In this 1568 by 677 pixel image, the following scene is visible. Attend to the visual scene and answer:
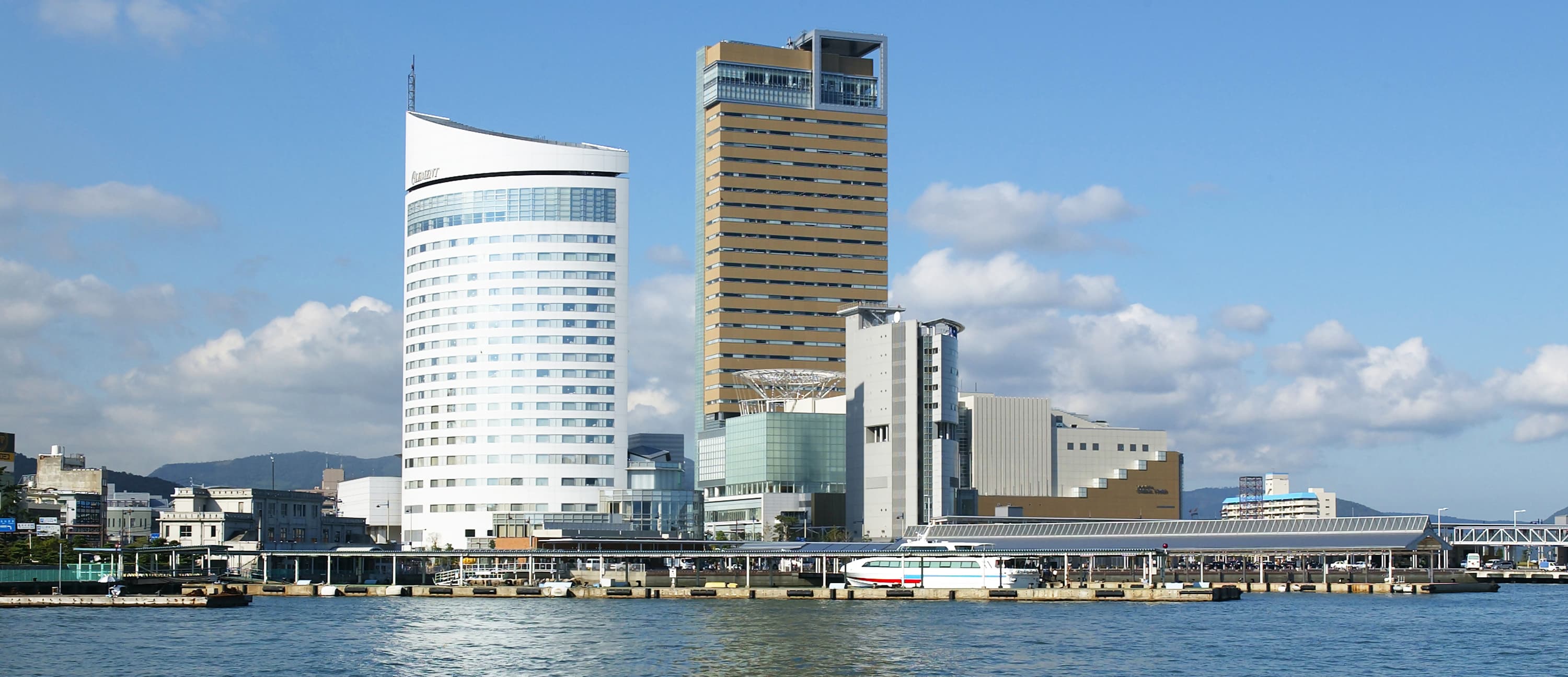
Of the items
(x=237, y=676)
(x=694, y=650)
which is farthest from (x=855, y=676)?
(x=237, y=676)

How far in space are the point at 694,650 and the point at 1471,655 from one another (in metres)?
54.3

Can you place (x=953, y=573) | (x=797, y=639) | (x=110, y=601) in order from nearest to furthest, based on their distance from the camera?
1. (x=797, y=639)
2. (x=110, y=601)
3. (x=953, y=573)

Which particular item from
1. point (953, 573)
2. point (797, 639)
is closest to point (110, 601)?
point (797, 639)

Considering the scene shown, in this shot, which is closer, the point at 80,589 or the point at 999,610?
the point at 999,610

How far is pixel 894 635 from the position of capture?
133250mm

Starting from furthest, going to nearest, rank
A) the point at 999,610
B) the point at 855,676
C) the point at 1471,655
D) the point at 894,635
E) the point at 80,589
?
the point at 80,589 → the point at 999,610 → the point at 894,635 → the point at 1471,655 → the point at 855,676

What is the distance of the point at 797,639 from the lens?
12938cm

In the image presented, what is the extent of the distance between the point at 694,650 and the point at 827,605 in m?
54.8

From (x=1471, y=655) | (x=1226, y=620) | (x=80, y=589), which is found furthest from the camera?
(x=80, y=589)

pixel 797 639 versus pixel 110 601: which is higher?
pixel 797 639

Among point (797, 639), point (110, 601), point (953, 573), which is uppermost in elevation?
point (953, 573)

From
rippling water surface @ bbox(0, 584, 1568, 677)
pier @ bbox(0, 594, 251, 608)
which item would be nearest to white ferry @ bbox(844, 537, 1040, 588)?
rippling water surface @ bbox(0, 584, 1568, 677)

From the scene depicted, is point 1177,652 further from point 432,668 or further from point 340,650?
point 340,650

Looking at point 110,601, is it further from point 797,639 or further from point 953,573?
point 953,573
